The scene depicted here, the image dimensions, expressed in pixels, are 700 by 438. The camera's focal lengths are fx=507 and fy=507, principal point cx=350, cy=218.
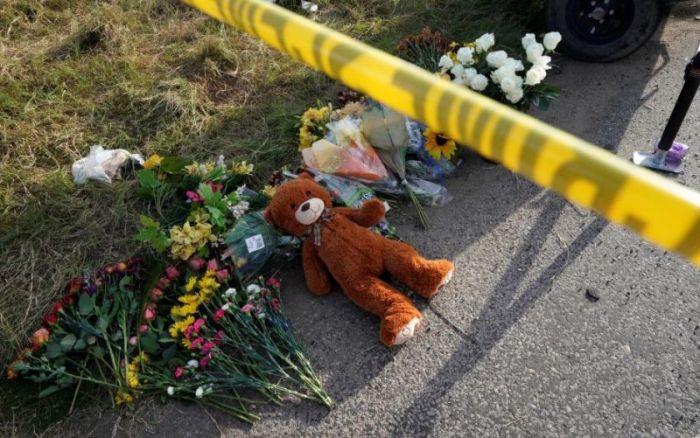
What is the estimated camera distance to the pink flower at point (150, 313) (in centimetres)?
229

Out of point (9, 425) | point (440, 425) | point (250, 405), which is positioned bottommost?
point (9, 425)

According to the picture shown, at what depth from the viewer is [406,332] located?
2.15m

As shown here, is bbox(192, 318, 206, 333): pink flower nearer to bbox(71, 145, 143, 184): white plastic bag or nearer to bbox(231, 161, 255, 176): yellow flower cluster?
bbox(231, 161, 255, 176): yellow flower cluster

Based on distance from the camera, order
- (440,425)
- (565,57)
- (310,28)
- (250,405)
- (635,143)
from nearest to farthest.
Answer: (310,28), (440,425), (250,405), (635,143), (565,57)

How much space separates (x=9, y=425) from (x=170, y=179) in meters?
1.41

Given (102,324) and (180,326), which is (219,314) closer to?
(180,326)

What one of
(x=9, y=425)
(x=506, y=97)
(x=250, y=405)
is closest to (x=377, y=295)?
(x=250, y=405)

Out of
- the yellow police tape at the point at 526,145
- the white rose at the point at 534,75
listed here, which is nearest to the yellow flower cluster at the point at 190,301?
the yellow police tape at the point at 526,145

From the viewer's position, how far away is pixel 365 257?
91.6 inches

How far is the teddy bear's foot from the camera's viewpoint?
7.01 feet

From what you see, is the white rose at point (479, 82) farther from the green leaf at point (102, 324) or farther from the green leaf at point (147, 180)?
the green leaf at point (102, 324)

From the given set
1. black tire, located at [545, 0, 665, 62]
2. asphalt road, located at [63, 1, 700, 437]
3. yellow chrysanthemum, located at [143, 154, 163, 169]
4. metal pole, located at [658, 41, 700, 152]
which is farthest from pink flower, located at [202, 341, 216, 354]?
black tire, located at [545, 0, 665, 62]

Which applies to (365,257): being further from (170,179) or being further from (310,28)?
(170,179)

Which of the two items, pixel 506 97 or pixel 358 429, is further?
pixel 506 97
